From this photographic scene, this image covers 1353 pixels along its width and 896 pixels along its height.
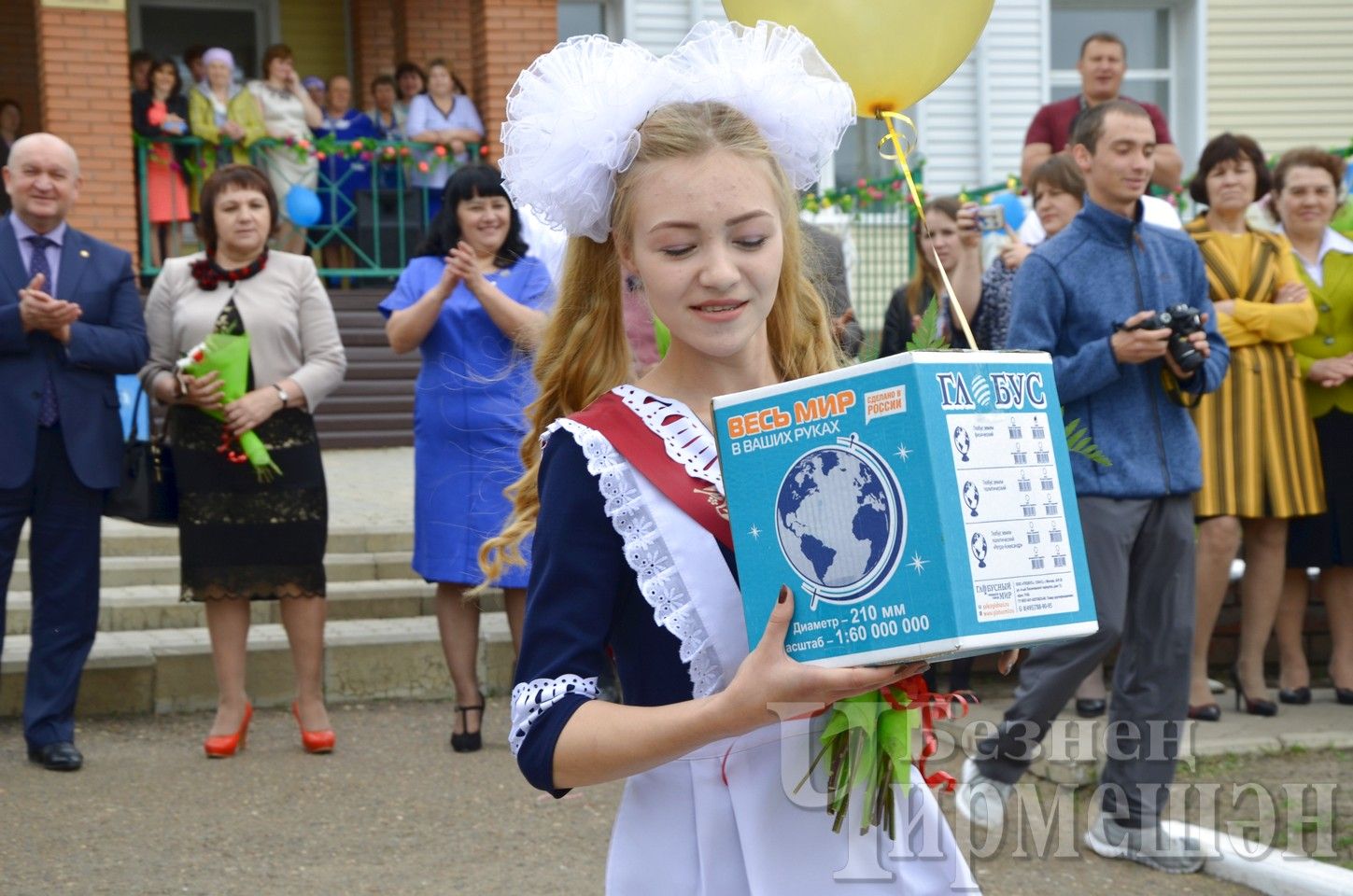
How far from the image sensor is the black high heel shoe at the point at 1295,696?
666 cm

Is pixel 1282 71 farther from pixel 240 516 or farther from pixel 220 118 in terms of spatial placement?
pixel 240 516

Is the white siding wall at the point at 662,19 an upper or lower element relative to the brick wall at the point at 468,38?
upper

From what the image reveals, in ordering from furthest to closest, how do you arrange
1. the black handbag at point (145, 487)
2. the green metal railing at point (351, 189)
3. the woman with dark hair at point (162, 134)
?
the green metal railing at point (351, 189) → the woman with dark hair at point (162, 134) → the black handbag at point (145, 487)

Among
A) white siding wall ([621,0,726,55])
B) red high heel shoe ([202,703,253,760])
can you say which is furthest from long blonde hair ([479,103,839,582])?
white siding wall ([621,0,726,55])

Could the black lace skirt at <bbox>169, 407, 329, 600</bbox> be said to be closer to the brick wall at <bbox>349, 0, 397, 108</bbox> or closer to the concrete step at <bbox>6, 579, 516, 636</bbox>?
the concrete step at <bbox>6, 579, 516, 636</bbox>

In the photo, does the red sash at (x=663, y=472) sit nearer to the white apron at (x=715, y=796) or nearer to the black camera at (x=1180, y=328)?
the white apron at (x=715, y=796)

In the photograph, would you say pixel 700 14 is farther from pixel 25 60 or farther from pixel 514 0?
pixel 25 60

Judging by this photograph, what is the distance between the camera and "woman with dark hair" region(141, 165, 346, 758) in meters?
5.99

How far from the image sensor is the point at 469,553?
20.0 feet

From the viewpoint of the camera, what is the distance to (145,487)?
6.05 m

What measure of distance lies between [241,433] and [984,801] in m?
2.96

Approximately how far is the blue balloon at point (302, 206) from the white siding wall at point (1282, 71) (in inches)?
373

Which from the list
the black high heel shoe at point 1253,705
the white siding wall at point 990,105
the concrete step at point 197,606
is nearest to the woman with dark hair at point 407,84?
the white siding wall at point 990,105

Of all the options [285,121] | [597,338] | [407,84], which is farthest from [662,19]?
[597,338]
